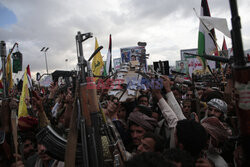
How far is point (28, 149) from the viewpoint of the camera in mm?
2912

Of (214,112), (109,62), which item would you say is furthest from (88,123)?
(109,62)

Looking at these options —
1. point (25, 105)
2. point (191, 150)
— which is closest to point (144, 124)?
point (191, 150)

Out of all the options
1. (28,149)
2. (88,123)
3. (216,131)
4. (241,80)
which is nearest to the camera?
(241,80)

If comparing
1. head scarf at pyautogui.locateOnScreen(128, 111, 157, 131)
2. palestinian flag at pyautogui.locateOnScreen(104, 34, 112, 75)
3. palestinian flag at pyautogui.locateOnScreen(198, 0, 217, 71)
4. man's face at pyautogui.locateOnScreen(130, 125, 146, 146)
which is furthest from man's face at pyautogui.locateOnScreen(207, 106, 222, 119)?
palestinian flag at pyautogui.locateOnScreen(104, 34, 112, 75)

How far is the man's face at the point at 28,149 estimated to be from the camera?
9.52ft

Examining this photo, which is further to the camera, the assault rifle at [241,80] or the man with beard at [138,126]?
the man with beard at [138,126]

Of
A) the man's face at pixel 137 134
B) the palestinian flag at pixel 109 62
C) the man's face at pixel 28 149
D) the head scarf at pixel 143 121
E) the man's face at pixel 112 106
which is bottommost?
the man's face at pixel 28 149

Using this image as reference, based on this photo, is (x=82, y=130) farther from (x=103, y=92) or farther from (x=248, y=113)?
(x=103, y=92)

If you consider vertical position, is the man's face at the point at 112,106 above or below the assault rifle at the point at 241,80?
below

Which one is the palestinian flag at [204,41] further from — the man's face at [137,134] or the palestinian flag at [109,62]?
the palestinian flag at [109,62]

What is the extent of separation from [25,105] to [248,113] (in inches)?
144

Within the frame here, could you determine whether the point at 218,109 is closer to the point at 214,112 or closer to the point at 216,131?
the point at 214,112

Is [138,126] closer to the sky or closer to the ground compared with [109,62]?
closer to the ground

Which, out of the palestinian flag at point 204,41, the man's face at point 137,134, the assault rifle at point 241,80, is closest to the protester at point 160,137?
the man's face at point 137,134
